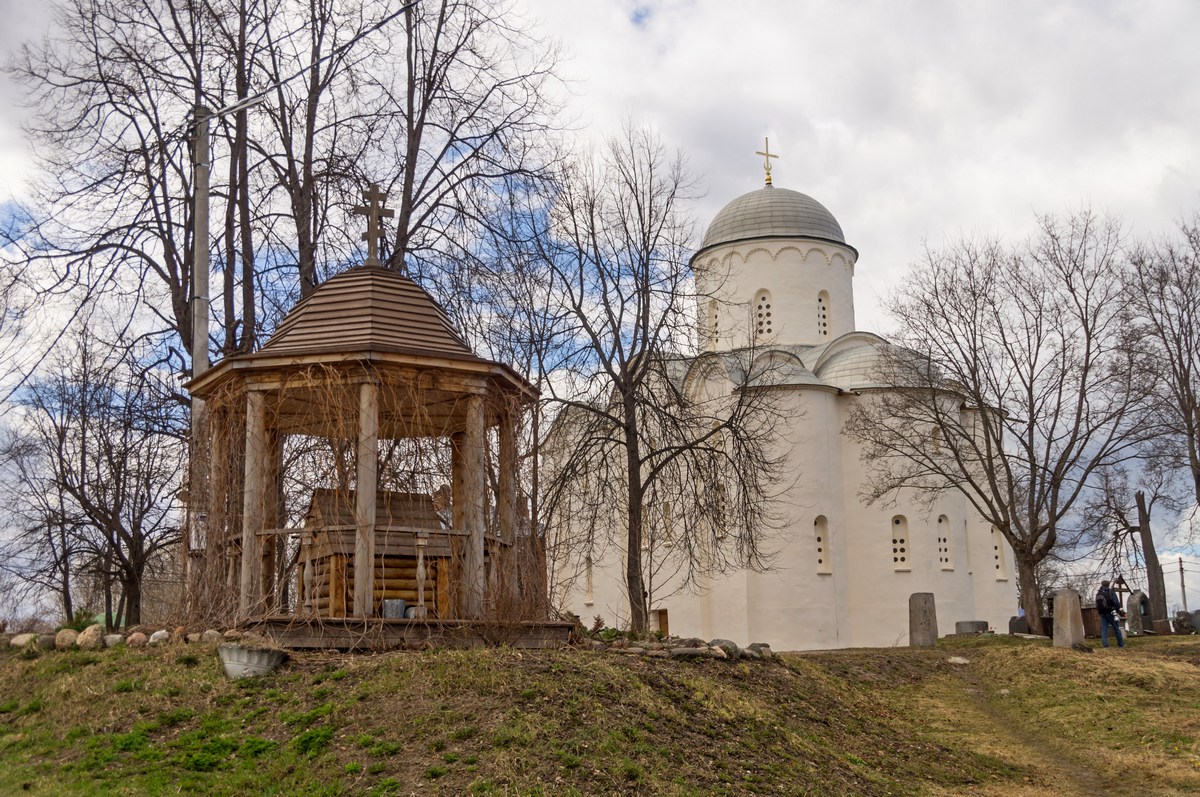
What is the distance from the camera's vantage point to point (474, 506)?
47.1 ft

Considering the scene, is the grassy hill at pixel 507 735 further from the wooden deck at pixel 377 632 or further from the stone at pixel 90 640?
the wooden deck at pixel 377 632

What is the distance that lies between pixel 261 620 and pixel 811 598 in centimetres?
2252

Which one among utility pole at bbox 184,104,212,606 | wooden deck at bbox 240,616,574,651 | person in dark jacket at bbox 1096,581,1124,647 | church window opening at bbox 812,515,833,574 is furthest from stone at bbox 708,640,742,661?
church window opening at bbox 812,515,833,574

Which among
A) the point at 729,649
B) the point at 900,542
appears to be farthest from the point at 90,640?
the point at 900,542

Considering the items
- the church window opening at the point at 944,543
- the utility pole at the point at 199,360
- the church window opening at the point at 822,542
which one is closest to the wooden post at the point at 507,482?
the utility pole at the point at 199,360

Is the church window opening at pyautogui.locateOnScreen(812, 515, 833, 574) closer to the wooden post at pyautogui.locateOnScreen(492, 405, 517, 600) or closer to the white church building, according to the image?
the white church building

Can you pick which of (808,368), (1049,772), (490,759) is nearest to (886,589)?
(808,368)

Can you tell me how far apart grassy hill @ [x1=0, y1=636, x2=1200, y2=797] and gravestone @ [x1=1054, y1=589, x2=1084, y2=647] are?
6789mm

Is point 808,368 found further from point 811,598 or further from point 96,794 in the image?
point 96,794

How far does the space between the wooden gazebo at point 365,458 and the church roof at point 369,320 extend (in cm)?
2

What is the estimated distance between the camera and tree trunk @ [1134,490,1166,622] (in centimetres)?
3266

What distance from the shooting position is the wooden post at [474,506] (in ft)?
46.2

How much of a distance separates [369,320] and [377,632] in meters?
3.84

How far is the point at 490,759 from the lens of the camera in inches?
387
